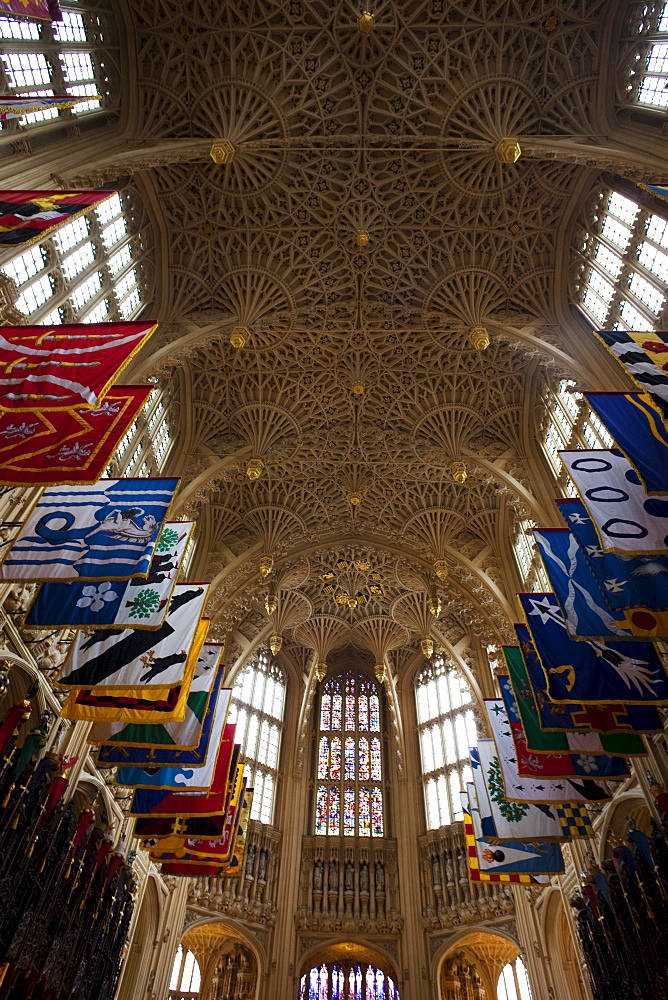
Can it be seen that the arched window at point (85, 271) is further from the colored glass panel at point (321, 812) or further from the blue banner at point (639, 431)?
the colored glass panel at point (321, 812)

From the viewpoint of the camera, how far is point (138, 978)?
22891mm

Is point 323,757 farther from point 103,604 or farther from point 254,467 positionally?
point 103,604

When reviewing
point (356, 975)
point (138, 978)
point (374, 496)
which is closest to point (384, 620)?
point (374, 496)

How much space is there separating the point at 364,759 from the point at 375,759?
0.63 metres

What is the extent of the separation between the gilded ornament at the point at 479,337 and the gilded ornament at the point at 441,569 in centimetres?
1020

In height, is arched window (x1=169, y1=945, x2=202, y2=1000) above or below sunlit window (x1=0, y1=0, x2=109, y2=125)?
below

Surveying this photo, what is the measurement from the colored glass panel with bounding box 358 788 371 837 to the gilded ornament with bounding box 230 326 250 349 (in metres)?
25.3

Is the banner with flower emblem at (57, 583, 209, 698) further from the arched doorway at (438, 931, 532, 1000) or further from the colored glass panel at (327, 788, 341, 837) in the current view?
the colored glass panel at (327, 788, 341, 837)

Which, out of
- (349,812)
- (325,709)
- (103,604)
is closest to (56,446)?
(103,604)

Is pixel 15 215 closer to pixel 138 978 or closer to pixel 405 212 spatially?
pixel 405 212

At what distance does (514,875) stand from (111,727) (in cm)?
1377

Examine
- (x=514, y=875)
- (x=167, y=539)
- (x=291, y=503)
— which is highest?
(x=291, y=503)

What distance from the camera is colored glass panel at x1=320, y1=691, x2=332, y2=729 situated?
126 feet

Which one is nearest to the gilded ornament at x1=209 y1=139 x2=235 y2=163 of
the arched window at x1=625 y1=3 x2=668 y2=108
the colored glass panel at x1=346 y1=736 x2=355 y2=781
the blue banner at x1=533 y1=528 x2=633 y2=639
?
the arched window at x1=625 y1=3 x2=668 y2=108
